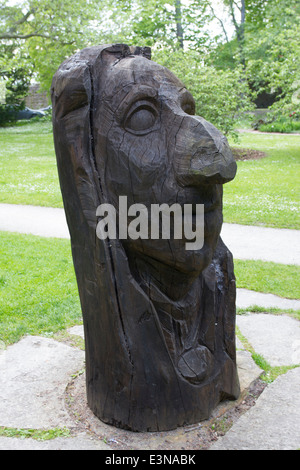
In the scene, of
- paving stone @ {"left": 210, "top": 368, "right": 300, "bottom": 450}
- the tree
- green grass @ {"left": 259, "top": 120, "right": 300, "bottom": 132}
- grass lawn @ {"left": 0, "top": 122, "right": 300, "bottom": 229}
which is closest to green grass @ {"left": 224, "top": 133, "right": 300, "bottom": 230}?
grass lawn @ {"left": 0, "top": 122, "right": 300, "bottom": 229}

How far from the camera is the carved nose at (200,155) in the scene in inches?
89.1

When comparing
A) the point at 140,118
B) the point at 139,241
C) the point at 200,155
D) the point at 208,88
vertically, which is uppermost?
the point at 208,88

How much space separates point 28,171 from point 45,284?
7921 mm

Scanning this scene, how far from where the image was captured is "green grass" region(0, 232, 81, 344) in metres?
4.04

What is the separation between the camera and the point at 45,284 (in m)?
5.12

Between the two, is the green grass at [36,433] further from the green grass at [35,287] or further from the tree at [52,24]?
the tree at [52,24]

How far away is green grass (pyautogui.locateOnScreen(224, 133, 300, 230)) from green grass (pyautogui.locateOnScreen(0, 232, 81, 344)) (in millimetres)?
2928

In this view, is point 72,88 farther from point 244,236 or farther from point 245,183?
point 245,183

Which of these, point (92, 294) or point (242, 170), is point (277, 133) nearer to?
point (242, 170)

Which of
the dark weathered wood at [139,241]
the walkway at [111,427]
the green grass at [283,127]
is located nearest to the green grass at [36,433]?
the walkway at [111,427]

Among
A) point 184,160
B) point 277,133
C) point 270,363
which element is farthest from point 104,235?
point 277,133

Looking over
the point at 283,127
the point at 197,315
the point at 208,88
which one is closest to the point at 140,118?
the point at 197,315

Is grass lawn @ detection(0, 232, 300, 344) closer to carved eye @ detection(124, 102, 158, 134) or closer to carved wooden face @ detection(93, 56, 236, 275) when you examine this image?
carved wooden face @ detection(93, 56, 236, 275)

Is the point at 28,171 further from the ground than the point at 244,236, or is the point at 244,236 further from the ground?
the point at 28,171
